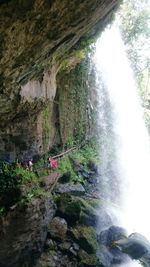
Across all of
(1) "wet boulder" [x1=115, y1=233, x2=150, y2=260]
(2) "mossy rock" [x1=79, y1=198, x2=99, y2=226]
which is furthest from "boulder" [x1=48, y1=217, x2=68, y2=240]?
(1) "wet boulder" [x1=115, y1=233, x2=150, y2=260]

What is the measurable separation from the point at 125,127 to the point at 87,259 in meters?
13.5

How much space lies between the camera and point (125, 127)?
75.0 ft

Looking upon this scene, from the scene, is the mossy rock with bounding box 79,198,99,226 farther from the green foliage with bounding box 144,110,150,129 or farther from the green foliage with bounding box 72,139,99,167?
the green foliage with bounding box 144,110,150,129

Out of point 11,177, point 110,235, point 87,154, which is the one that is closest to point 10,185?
point 11,177

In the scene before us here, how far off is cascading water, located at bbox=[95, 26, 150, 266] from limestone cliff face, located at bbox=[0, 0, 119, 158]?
6.66 meters

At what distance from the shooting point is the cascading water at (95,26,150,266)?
1823 cm

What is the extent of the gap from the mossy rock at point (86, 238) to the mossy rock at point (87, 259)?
19cm

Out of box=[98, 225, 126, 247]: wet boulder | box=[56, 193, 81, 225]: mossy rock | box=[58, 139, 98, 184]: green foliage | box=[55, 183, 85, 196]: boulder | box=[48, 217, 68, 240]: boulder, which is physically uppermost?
box=[58, 139, 98, 184]: green foliage

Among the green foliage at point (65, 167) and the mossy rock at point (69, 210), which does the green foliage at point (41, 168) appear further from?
the mossy rock at point (69, 210)

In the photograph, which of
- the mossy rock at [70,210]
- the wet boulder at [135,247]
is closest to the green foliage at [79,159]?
the mossy rock at [70,210]

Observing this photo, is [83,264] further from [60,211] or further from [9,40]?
[9,40]

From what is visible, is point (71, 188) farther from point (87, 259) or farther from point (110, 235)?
point (87, 259)

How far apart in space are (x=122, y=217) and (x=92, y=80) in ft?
27.8

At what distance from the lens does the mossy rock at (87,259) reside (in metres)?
10.0
